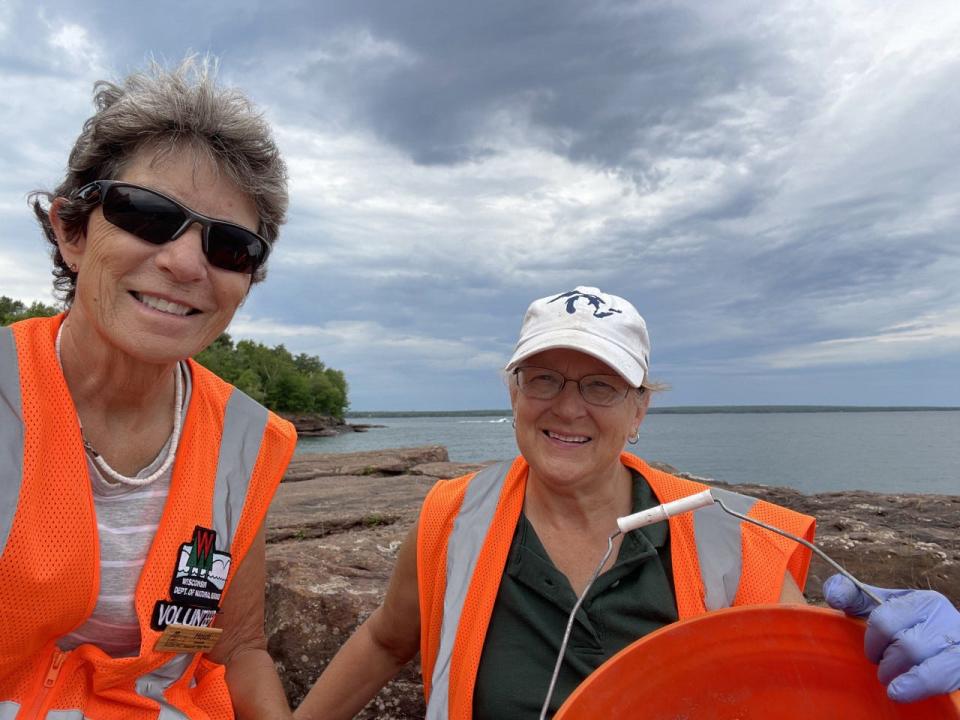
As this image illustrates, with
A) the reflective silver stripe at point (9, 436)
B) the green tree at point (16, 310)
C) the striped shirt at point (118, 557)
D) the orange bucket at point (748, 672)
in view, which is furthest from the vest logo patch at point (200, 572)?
the green tree at point (16, 310)

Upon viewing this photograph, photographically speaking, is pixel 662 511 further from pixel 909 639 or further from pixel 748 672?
pixel 909 639

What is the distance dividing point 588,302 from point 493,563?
898 millimetres

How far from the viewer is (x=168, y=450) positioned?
2.24 meters

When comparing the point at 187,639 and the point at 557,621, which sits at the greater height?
the point at 557,621

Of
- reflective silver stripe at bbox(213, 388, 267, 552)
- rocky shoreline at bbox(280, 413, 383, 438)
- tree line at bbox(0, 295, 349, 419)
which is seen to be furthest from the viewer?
rocky shoreline at bbox(280, 413, 383, 438)

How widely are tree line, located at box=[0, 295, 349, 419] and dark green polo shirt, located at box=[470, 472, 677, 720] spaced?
64103 millimetres

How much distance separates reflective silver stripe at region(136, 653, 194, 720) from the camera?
6.84ft

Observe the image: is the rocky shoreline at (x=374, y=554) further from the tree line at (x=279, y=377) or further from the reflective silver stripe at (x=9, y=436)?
the tree line at (x=279, y=377)

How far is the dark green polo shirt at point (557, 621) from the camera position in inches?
80.7

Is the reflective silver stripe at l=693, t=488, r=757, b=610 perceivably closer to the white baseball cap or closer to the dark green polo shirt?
the dark green polo shirt

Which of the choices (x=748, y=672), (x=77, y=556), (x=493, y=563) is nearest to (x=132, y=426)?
(x=77, y=556)

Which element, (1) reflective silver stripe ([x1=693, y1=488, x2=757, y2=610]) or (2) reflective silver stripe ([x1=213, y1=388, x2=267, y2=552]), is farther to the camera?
(2) reflective silver stripe ([x1=213, y1=388, x2=267, y2=552])

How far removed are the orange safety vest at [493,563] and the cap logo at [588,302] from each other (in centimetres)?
64

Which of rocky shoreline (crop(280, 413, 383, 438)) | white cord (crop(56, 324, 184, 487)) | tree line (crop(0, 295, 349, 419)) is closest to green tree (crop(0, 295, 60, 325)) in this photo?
tree line (crop(0, 295, 349, 419))
